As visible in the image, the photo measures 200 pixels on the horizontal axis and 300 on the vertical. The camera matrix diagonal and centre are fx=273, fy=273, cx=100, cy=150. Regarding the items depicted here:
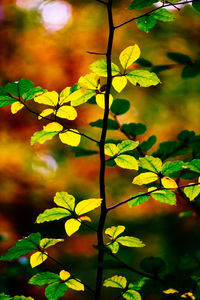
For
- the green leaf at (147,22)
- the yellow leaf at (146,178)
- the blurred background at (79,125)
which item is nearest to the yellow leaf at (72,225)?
the yellow leaf at (146,178)

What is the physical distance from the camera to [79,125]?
142 inches

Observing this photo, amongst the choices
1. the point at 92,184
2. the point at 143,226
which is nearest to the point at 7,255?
the point at 92,184

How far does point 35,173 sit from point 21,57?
156cm

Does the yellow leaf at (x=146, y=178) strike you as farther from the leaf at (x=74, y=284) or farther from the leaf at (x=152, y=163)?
the leaf at (x=74, y=284)

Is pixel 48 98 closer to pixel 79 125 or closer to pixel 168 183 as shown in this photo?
pixel 168 183

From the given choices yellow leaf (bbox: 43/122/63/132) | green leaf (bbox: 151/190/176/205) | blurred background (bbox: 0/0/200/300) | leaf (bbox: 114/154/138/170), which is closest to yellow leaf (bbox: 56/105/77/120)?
yellow leaf (bbox: 43/122/63/132)

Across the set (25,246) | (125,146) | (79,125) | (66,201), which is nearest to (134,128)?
(125,146)

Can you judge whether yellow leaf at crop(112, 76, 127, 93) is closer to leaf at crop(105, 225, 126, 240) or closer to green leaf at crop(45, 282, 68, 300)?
leaf at crop(105, 225, 126, 240)

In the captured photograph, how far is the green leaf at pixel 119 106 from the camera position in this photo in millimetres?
741

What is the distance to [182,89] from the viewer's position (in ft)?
10.5

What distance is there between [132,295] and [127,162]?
0.92 feet

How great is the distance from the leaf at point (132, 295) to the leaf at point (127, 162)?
0.87ft

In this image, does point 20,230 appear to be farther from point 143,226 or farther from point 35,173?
point 143,226

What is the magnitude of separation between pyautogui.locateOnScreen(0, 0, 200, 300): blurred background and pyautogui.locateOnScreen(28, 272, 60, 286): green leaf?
2.64m
